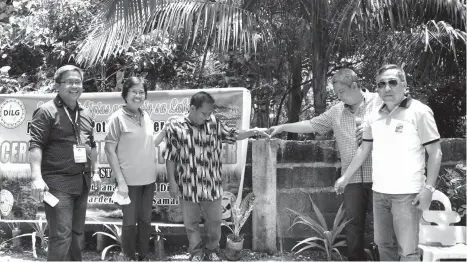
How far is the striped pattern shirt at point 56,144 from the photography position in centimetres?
332

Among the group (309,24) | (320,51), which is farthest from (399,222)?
(309,24)

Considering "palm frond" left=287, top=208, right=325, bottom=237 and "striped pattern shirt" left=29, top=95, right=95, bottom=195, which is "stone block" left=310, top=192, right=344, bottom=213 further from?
"striped pattern shirt" left=29, top=95, right=95, bottom=195

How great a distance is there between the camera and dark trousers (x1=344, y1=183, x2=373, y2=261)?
3.74 metres

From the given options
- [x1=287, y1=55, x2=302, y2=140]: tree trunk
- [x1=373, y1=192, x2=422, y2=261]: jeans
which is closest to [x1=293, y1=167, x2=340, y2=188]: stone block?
[x1=287, y1=55, x2=302, y2=140]: tree trunk

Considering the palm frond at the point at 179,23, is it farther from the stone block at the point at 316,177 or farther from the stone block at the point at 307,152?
the stone block at the point at 316,177

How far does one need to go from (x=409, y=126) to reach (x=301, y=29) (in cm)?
194

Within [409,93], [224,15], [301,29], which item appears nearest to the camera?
[224,15]

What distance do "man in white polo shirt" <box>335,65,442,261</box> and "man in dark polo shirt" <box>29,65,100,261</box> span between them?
2221 millimetres

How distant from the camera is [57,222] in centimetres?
331

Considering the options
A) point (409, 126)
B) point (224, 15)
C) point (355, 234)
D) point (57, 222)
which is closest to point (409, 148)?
point (409, 126)

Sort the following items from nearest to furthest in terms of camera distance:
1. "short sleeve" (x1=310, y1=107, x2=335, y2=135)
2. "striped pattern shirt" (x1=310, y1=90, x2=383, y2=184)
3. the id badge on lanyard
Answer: the id badge on lanyard
"striped pattern shirt" (x1=310, y1=90, x2=383, y2=184)
"short sleeve" (x1=310, y1=107, x2=335, y2=135)

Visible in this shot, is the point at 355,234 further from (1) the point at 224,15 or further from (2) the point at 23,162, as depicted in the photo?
(2) the point at 23,162

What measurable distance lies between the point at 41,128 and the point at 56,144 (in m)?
0.16

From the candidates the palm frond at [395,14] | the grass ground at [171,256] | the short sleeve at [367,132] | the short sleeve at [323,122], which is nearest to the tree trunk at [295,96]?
the palm frond at [395,14]
